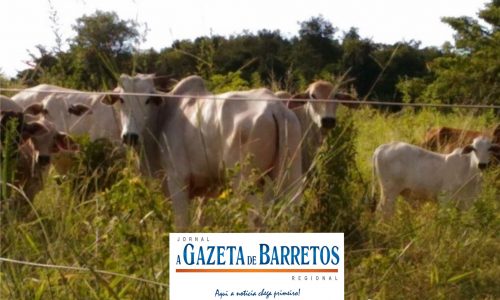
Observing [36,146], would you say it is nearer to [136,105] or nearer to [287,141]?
[136,105]

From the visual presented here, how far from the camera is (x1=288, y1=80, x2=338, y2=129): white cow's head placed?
19.8 ft

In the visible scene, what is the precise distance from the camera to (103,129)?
7461mm

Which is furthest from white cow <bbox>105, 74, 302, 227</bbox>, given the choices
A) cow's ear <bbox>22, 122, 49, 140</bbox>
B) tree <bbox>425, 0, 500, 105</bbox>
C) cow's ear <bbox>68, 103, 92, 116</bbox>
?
tree <bbox>425, 0, 500, 105</bbox>

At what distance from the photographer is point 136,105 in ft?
20.4

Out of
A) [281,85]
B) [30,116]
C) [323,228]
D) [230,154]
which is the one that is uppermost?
[281,85]

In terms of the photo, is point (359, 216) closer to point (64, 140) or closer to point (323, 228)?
point (323, 228)

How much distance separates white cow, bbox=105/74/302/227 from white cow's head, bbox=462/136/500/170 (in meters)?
2.22

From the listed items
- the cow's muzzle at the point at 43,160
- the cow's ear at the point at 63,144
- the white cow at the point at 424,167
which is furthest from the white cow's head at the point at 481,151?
the cow's muzzle at the point at 43,160

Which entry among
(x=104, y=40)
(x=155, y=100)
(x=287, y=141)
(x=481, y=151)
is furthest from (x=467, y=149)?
(x=104, y=40)

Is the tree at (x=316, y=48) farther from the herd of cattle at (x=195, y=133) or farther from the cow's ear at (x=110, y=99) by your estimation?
the cow's ear at (x=110, y=99)

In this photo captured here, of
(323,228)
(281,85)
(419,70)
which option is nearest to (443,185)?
(419,70)

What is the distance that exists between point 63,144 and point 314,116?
1.52 meters

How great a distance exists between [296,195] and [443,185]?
134 inches

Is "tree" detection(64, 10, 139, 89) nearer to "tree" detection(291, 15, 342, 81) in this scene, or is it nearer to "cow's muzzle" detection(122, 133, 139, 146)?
"cow's muzzle" detection(122, 133, 139, 146)
